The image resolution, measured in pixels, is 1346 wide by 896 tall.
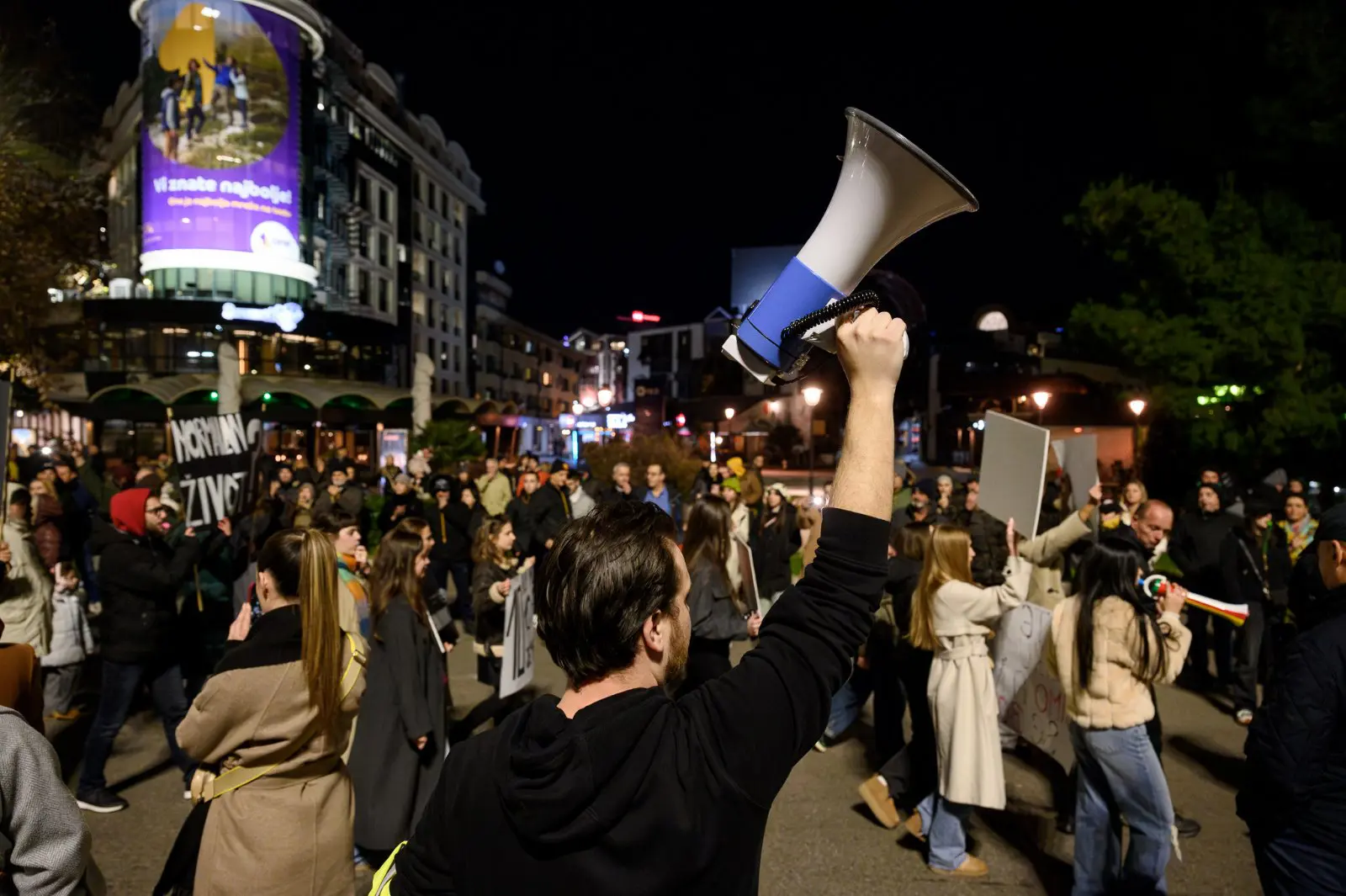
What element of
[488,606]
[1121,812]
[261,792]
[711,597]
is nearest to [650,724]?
[261,792]

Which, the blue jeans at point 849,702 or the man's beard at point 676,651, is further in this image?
the blue jeans at point 849,702

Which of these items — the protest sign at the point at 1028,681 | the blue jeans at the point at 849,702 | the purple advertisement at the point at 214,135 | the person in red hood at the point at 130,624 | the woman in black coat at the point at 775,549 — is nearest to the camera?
the protest sign at the point at 1028,681

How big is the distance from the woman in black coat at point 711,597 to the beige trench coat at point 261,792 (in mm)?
2711

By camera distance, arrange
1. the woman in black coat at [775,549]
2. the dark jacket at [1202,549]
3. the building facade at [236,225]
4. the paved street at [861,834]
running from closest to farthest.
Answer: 1. the paved street at [861,834]
2. the dark jacket at [1202,549]
3. the woman in black coat at [775,549]
4. the building facade at [236,225]

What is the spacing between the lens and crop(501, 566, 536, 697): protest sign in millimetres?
5539

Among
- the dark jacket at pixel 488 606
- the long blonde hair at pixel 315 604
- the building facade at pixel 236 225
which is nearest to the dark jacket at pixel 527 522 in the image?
the dark jacket at pixel 488 606

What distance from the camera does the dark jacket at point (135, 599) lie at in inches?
198

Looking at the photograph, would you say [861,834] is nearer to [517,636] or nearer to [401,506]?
[517,636]

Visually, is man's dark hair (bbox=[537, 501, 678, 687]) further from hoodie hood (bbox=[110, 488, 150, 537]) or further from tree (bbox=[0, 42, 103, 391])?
tree (bbox=[0, 42, 103, 391])

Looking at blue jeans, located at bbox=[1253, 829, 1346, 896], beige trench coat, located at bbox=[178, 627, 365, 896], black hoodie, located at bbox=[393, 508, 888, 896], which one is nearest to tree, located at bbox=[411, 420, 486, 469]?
beige trench coat, located at bbox=[178, 627, 365, 896]

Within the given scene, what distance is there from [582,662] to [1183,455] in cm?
1891

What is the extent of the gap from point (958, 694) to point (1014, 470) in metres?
1.64

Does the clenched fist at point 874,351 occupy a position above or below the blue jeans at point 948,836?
above

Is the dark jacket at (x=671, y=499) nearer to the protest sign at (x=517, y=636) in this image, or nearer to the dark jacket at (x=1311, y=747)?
the protest sign at (x=517, y=636)
